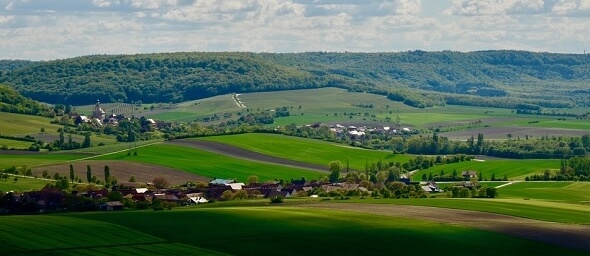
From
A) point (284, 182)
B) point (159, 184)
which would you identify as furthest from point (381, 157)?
point (159, 184)

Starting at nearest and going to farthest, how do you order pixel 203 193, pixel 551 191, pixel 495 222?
pixel 495 222 < pixel 203 193 < pixel 551 191

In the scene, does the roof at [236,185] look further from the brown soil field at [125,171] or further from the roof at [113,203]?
the roof at [113,203]

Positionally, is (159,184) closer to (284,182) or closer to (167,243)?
(284,182)

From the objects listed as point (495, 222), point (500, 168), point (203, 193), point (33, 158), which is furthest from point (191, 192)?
point (500, 168)

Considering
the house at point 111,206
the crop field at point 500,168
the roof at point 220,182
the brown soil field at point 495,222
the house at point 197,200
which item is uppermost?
the house at point 111,206

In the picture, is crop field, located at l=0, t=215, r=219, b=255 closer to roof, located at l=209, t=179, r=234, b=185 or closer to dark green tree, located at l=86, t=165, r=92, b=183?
dark green tree, located at l=86, t=165, r=92, b=183

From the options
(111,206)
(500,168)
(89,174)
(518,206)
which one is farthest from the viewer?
(500,168)

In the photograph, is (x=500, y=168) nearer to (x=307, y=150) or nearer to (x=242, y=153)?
(x=307, y=150)

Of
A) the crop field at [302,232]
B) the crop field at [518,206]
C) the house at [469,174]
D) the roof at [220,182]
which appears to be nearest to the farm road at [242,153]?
the house at [469,174]
